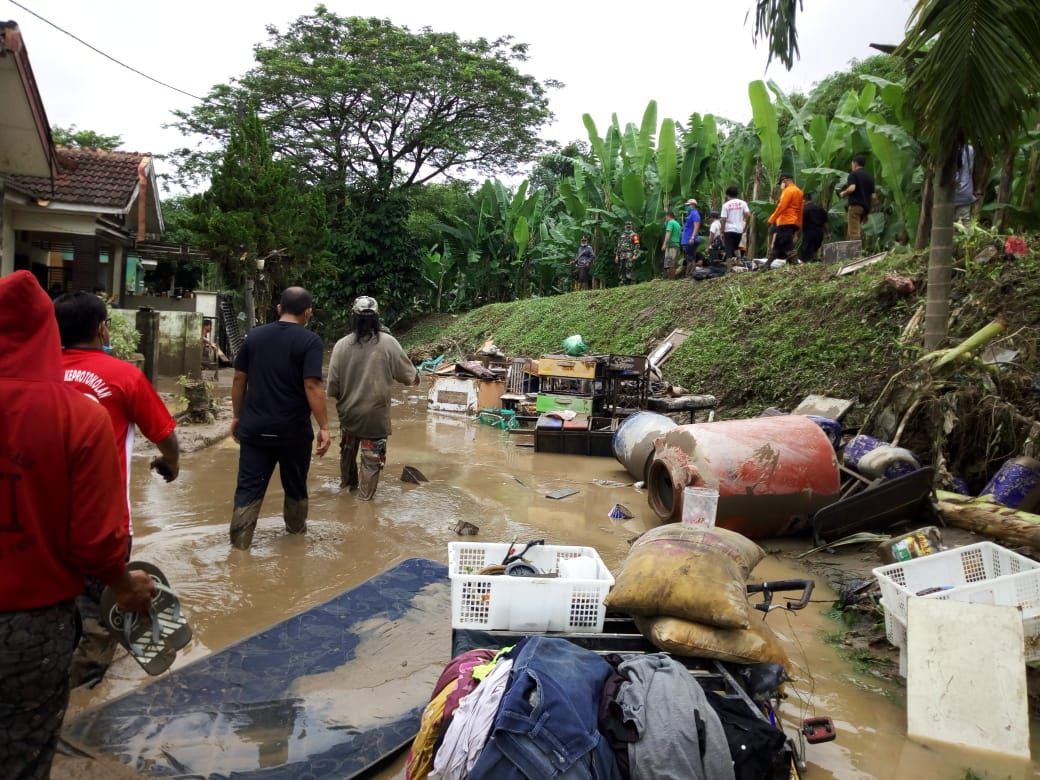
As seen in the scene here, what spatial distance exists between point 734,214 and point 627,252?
200 inches

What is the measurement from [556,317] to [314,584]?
47.0 feet

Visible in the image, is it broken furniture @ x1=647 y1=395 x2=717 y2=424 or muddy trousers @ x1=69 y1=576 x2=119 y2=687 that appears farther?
broken furniture @ x1=647 y1=395 x2=717 y2=424

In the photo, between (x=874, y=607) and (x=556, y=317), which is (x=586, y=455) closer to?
(x=874, y=607)

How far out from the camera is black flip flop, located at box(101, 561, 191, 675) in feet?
8.65

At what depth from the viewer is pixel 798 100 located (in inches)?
950

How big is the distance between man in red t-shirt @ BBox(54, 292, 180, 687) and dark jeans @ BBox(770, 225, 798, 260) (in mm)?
12384

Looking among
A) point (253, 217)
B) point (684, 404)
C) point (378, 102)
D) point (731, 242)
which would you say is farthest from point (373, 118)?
point (684, 404)

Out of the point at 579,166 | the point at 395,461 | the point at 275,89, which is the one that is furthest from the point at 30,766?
the point at 275,89

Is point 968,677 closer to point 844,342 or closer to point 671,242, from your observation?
point 844,342

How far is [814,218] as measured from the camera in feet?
44.2

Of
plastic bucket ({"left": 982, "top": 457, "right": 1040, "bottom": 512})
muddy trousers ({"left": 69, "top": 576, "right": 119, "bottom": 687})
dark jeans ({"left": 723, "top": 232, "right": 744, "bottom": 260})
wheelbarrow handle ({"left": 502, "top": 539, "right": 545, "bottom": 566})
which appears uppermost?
dark jeans ({"left": 723, "top": 232, "right": 744, "bottom": 260})

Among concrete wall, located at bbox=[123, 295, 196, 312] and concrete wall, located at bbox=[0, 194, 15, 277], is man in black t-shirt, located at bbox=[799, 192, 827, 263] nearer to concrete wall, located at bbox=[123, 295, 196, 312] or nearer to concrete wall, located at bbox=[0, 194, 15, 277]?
concrete wall, located at bbox=[0, 194, 15, 277]

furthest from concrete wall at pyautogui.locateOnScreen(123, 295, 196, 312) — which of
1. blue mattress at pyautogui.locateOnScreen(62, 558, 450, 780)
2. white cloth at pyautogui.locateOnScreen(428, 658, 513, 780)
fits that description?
white cloth at pyautogui.locateOnScreen(428, 658, 513, 780)

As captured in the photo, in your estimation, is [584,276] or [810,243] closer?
[810,243]
